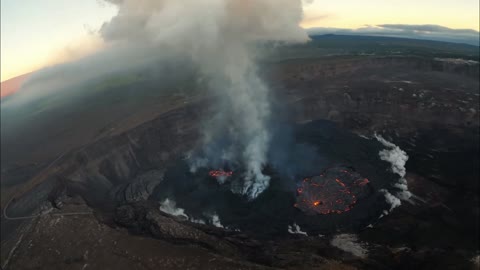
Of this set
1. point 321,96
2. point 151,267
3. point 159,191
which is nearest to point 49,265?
point 151,267

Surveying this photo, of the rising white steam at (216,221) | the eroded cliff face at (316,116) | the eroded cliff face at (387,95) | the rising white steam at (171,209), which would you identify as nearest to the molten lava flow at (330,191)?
the rising white steam at (216,221)

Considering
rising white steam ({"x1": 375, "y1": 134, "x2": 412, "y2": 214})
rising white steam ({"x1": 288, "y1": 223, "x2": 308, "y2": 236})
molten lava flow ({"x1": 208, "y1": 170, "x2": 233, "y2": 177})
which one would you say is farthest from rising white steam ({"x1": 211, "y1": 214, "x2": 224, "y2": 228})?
rising white steam ({"x1": 375, "y1": 134, "x2": 412, "y2": 214})

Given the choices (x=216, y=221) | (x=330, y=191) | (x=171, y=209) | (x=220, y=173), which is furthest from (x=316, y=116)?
(x=171, y=209)

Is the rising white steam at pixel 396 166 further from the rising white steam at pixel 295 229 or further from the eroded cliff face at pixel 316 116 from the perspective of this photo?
the rising white steam at pixel 295 229

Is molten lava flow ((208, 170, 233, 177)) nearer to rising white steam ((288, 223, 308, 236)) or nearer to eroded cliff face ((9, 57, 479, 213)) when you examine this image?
eroded cliff face ((9, 57, 479, 213))

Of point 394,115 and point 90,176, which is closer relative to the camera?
point 90,176

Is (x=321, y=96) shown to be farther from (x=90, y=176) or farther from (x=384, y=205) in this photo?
(x=90, y=176)

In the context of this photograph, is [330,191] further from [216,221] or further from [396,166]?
[216,221]
